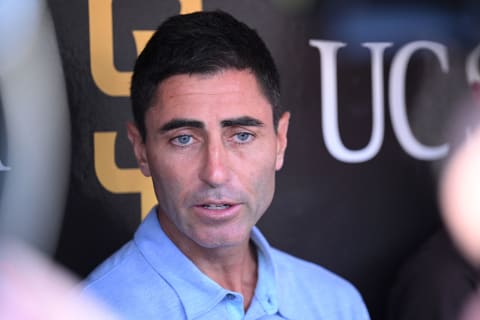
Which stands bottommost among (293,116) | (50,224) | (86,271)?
(86,271)

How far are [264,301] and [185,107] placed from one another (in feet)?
1.29

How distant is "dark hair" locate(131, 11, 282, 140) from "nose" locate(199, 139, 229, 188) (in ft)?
0.42

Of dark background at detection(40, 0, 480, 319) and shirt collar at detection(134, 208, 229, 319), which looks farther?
dark background at detection(40, 0, 480, 319)

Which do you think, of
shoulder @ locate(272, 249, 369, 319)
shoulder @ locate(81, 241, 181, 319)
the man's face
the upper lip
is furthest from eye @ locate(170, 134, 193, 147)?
shoulder @ locate(272, 249, 369, 319)

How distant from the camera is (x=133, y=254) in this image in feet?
4.17

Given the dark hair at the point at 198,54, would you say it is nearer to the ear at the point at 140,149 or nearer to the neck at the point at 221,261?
the ear at the point at 140,149

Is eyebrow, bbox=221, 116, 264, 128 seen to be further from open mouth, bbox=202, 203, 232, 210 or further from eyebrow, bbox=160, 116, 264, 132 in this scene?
open mouth, bbox=202, 203, 232, 210

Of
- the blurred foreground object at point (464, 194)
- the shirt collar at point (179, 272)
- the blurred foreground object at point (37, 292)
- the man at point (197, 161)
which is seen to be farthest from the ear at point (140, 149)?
the blurred foreground object at point (464, 194)

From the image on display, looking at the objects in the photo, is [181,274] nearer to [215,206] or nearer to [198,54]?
[215,206]

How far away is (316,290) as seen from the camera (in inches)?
55.4

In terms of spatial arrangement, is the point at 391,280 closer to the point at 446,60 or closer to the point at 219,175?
the point at 446,60

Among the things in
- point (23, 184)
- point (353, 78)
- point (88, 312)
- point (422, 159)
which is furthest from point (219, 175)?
point (422, 159)

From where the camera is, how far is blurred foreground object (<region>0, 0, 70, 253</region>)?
58.5 inches

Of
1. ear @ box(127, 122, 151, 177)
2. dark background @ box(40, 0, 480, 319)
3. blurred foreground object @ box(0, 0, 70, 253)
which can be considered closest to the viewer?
ear @ box(127, 122, 151, 177)
